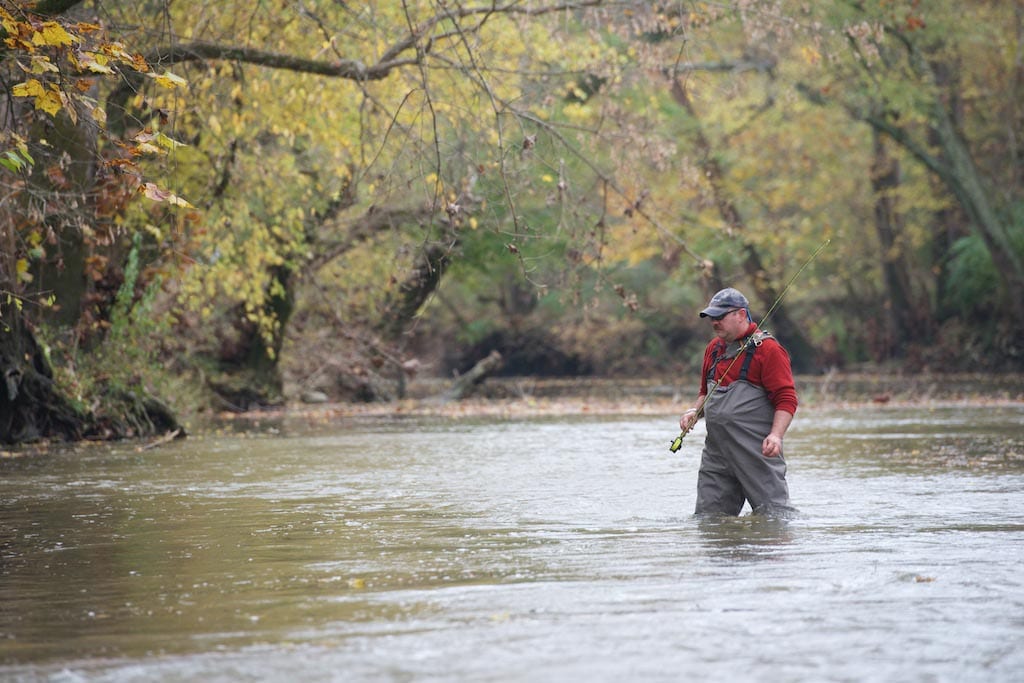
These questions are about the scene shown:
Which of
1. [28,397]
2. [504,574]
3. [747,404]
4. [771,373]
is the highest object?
[771,373]

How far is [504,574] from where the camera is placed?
8.09 metres

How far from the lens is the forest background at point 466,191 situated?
598 inches

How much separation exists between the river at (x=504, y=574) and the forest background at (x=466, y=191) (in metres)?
2.16

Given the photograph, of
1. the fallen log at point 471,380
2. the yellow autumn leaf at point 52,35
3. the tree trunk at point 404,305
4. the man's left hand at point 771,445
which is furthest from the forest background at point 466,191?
the man's left hand at point 771,445

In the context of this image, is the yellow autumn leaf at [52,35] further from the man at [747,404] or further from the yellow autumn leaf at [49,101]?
the man at [747,404]

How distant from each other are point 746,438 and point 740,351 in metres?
0.56

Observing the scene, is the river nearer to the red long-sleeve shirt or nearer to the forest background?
the red long-sleeve shirt

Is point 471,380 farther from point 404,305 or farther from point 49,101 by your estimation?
point 49,101

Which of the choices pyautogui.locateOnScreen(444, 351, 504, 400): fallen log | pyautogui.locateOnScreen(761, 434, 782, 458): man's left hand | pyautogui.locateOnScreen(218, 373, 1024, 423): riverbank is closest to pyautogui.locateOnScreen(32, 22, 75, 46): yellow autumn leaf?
pyautogui.locateOnScreen(761, 434, 782, 458): man's left hand

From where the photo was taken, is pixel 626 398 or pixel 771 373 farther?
pixel 626 398

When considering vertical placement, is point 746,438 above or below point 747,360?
below

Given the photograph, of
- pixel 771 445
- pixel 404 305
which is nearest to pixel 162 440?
pixel 771 445

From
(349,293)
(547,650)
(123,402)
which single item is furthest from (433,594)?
(349,293)

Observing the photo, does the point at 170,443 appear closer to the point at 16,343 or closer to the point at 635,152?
the point at 16,343
